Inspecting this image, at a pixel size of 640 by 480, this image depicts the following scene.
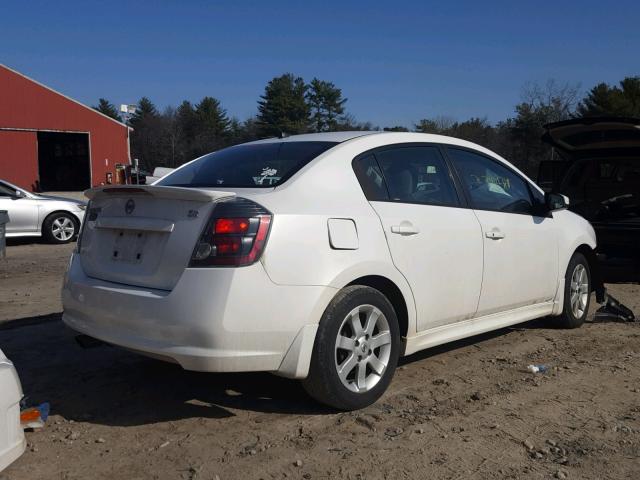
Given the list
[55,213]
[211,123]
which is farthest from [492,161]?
[211,123]

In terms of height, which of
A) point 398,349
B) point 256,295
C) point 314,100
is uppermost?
point 314,100

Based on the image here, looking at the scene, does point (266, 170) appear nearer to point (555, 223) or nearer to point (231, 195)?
point (231, 195)

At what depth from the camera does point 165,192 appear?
3566mm

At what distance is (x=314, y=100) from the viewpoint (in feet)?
229

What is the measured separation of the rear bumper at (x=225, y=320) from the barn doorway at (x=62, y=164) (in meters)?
Result: 34.7

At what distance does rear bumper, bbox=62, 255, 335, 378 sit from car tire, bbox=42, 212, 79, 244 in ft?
34.1

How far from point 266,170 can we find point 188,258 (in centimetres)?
89

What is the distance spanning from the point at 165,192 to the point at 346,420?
1.64m

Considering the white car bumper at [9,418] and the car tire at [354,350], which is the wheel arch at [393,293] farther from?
the white car bumper at [9,418]

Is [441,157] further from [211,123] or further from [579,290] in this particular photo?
[211,123]

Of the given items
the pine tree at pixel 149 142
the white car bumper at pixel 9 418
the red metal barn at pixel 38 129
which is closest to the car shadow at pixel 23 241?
the white car bumper at pixel 9 418

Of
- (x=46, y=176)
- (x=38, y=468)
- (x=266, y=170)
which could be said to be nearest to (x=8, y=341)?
(x=38, y=468)

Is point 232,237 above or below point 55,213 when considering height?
above

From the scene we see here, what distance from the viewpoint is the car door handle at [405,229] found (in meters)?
4.00
